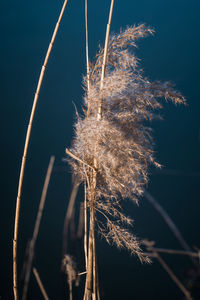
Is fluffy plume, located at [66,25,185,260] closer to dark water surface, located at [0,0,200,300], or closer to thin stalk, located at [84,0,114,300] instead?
thin stalk, located at [84,0,114,300]

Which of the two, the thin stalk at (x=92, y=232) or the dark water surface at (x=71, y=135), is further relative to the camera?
the dark water surface at (x=71, y=135)

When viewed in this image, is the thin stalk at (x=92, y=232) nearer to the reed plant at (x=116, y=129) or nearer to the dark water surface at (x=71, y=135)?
the reed plant at (x=116, y=129)

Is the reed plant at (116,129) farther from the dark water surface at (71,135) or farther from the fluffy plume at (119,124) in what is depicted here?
the dark water surface at (71,135)

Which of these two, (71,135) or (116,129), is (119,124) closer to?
(116,129)

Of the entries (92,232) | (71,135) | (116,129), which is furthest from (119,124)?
(71,135)

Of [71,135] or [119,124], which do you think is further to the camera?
[71,135]

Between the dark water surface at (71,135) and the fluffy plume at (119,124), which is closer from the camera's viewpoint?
the fluffy plume at (119,124)

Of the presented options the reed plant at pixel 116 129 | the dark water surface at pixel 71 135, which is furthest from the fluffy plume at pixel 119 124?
the dark water surface at pixel 71 135

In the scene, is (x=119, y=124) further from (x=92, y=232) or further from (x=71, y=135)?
(x=71, y=135)

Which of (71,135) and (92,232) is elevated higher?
(71,135)
